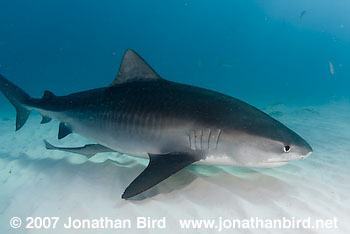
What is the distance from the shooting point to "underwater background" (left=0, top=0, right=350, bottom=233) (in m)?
2.47

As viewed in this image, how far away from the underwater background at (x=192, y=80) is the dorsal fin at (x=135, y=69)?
4.96ft

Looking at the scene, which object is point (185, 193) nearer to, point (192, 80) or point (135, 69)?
point (135, 69)

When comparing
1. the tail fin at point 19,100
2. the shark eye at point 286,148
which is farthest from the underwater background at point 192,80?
the tail fin at point 19,100

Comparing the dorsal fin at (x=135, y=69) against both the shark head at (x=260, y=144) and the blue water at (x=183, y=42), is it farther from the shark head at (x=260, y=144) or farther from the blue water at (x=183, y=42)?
the blue water at (x=183, y=42)

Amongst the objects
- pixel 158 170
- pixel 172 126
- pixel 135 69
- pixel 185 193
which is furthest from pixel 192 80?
pixel 158 170

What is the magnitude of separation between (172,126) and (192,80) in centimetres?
7475

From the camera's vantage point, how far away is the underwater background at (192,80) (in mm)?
2467

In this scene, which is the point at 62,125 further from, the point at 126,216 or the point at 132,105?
the point at 126,216

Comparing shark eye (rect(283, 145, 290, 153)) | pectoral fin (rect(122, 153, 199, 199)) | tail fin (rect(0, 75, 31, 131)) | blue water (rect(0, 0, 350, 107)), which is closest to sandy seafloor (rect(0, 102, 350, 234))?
pectoral fin (rect(122, 153, 199, 199))

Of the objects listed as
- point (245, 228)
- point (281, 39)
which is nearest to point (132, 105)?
point (245, 228)

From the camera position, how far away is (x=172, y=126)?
269 centimetres

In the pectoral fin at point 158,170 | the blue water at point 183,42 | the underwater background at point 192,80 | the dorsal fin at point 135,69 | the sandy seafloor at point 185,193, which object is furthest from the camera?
the blue water at point 183,42

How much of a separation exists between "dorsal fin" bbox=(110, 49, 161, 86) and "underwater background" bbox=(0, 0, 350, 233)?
151 cm

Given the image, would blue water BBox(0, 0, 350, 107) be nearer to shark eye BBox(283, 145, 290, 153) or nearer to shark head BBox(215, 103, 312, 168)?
shark head BBox(215, 103, 312, 168)
